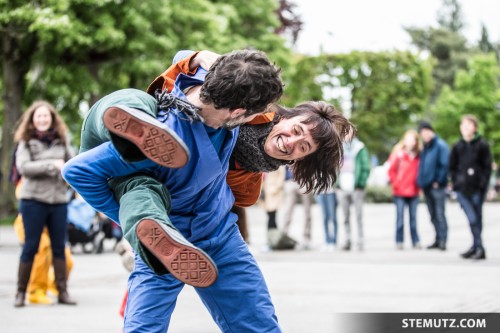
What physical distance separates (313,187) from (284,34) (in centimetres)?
3831

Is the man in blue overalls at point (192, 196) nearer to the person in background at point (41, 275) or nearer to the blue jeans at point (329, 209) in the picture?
the person in background at point (41, 275)

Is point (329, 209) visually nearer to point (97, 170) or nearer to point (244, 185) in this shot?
point (244, 185)

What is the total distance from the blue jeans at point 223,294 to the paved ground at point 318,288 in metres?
3.11

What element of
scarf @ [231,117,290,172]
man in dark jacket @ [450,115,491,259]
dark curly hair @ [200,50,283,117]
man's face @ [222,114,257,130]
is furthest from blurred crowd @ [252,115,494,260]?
dark curly hair @ [200,50,283,117]

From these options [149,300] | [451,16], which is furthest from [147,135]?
[451,16]

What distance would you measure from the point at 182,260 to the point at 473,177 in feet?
31.7

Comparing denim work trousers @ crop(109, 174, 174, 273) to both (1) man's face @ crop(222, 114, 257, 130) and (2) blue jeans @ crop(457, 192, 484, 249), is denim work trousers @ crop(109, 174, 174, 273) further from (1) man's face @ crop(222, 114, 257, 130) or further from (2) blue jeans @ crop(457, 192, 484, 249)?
(2) blue jeans @ crop(457, 192, 484, 249)

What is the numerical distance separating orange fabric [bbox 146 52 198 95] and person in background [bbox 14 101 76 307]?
4.71 m

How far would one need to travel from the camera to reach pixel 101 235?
1512cm

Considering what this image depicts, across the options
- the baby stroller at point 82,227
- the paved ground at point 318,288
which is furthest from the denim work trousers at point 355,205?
the baby stroller at point 82,227

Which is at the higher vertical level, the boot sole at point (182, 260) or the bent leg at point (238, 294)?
the boot sole at point (182, 260)

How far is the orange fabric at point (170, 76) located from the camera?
3742 millimetres

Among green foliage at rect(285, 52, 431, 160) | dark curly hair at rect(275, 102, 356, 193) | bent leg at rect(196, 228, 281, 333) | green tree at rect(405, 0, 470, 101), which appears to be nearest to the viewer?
bent leg at rect(196, 228, 281, 333)

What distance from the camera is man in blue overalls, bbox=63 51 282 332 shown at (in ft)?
10.4
